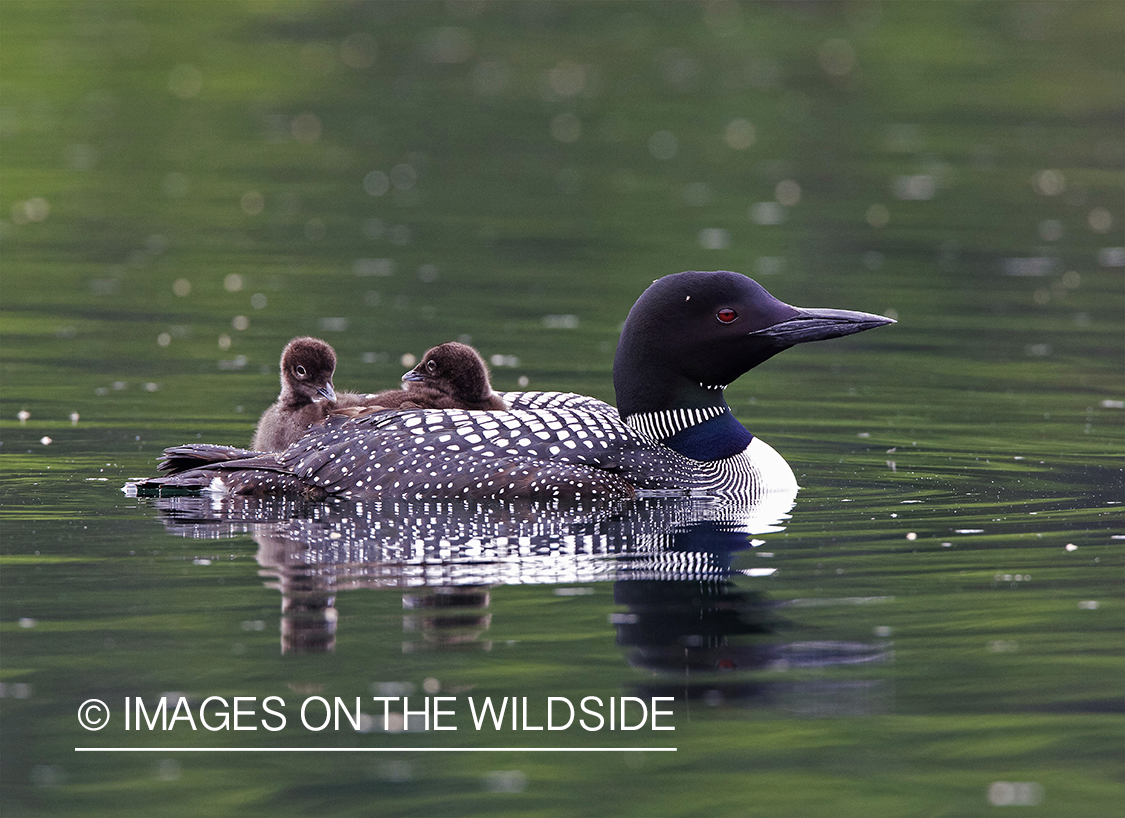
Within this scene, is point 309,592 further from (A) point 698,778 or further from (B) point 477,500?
(A) point 698,778

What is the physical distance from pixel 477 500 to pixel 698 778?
2507mm

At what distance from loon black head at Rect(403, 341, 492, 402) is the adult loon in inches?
7.6

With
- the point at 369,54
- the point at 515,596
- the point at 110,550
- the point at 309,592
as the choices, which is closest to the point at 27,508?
the point at 110,550

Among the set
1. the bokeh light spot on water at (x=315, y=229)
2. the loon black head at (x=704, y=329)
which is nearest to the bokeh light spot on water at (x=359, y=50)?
the bokeh light spot on water at (x=315, y=229)

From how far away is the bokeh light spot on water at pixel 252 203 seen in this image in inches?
551

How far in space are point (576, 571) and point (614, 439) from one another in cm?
107

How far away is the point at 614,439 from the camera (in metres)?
6.61

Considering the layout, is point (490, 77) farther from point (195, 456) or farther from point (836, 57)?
point (195, 456)

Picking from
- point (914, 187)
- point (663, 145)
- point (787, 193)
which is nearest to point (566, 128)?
point (663, 145)

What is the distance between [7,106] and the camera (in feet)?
63.8

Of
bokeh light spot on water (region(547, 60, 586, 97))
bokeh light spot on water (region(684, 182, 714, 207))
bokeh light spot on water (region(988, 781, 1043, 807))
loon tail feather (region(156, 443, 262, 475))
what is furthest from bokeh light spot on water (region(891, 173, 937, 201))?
bokeh light spot on water (region(988, 781, 1043, 807))

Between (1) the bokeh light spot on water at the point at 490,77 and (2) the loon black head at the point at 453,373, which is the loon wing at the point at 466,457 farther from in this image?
(1) the bokeh light spot on water at the point at 490,77

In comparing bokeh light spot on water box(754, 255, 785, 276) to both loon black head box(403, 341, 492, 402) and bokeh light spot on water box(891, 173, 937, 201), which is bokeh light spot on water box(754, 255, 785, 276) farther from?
loon black head box(403, 341, 492, 402)

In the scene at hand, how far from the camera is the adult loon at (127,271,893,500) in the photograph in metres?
6.38
